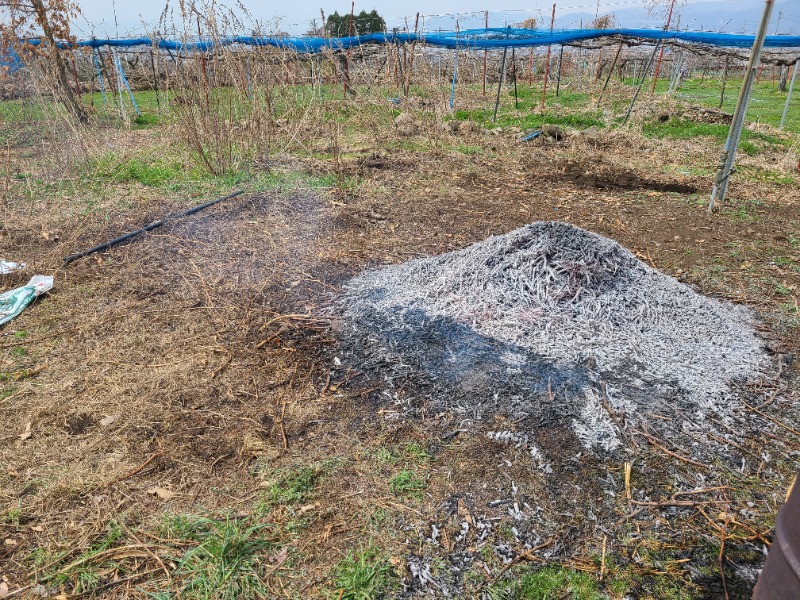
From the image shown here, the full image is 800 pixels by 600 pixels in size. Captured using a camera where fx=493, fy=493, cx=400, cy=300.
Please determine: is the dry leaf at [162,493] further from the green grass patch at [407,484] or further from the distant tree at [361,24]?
the distant tree at [361,24]

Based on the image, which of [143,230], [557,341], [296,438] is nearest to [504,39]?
[143,230]

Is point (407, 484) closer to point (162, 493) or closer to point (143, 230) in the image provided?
point (162, 493)

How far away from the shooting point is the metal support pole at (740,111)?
490 cm

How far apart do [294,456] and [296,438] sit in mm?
127

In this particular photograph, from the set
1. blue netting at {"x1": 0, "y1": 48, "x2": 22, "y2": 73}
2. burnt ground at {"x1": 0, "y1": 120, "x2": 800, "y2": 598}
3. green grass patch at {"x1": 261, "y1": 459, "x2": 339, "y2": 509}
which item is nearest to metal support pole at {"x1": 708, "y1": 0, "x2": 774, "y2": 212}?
burnt ground at {"x1": 0, "y1": 120, "x2": 800, "y2": 598}

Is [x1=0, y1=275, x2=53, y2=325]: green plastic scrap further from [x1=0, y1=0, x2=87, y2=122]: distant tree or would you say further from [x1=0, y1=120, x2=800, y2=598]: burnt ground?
[x1=0, y1=0, x2=87, y2=122]: distant tree

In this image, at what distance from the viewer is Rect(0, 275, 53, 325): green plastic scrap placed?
3.64 metres

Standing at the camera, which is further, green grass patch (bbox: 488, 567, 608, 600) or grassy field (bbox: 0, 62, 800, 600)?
grassy field (bbox: 0, 62, 800, 600)

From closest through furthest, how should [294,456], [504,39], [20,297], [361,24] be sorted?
[294,456] < [20,297] < [504,39] < [361,24]

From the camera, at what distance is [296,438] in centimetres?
253

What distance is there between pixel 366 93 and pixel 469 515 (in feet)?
33.5

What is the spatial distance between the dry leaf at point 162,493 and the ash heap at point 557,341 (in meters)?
1.21

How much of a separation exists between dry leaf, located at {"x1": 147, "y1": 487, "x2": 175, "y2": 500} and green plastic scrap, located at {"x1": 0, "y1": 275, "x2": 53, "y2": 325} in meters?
2.30

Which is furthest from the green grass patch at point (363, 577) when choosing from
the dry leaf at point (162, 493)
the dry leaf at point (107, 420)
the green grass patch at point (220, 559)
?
the dry leaf at point (107, 420)
